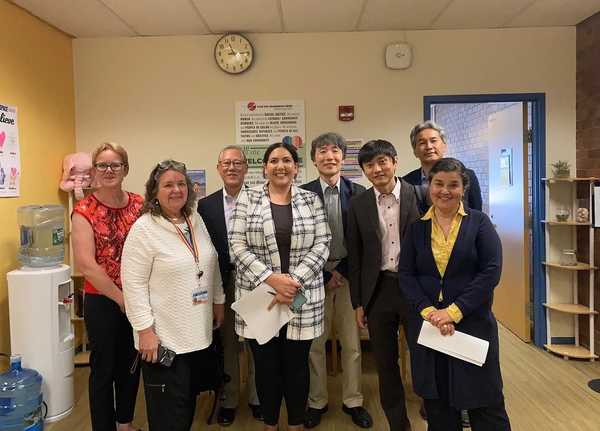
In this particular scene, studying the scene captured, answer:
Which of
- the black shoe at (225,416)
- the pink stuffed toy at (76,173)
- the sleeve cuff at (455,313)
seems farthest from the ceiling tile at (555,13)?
the pink stuffed toy at (76,173)

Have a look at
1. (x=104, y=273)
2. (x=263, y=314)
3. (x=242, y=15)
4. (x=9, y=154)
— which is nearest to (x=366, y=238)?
(x=263, y=314)

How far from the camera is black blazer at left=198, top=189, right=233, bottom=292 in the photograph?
2277 millimetres

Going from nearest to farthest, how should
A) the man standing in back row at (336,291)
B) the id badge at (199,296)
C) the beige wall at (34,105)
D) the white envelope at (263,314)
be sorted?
the id badge at (199,296), the white envelope at (263,314), the man standing in back row at (336,291), the beige wall at (34,105)

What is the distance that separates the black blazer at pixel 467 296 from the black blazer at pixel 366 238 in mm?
234

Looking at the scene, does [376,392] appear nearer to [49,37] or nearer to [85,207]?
[85,207]

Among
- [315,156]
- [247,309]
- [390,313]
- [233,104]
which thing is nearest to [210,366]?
[247,309]

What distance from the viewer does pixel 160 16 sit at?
3039mm

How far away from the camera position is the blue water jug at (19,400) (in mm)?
2205

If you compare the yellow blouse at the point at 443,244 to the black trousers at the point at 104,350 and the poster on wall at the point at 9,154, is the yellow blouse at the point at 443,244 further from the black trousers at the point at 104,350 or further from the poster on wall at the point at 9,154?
the poster on wall at the point at 9,154

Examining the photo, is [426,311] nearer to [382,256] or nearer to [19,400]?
[382,256]

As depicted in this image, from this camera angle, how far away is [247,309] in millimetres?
1844

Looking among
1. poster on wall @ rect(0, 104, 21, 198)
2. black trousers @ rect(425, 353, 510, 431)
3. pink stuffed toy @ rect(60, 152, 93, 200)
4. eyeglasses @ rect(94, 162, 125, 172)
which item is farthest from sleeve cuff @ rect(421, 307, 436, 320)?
pink stuffed toy @ rect(60, 152, 93, 200)

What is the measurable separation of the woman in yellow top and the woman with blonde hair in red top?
134cm

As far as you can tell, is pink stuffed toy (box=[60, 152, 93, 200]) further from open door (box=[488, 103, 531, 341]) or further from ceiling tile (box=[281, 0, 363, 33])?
open door (box=[488, 103, 531, 341])
